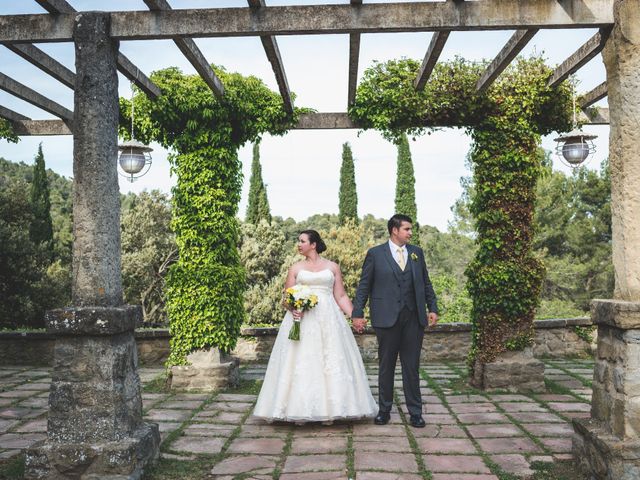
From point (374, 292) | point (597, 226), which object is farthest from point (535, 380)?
point (597, 226)

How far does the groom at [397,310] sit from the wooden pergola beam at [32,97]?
14.6 ft

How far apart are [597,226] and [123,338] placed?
25.8 m

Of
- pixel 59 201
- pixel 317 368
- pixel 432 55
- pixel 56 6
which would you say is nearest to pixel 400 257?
pixel 317 368

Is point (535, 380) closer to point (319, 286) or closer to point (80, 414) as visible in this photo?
point (319, 286)

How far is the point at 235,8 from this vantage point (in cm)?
428

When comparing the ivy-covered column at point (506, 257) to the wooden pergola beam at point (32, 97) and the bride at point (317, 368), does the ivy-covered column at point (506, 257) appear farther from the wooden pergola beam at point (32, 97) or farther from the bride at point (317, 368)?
the wooden pergola beam at point (32, 97)

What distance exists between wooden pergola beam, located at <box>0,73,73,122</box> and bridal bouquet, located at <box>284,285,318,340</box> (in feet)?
12.7

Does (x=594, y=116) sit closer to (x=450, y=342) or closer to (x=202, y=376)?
(x=450, y=342)

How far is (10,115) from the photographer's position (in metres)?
7.43

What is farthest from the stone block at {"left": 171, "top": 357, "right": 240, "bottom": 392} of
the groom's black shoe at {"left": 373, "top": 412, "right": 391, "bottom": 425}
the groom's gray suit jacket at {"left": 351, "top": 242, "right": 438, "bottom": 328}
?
the groom's gray suit jacket at {"left": 351, "top": 242, "right": 438, "bottom": 328}

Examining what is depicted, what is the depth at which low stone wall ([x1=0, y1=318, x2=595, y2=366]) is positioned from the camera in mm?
8766

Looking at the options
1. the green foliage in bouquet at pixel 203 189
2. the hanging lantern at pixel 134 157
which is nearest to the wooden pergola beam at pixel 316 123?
the green foliage in bouquet at pixel 203 189

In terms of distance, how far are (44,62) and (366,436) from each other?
474 cm

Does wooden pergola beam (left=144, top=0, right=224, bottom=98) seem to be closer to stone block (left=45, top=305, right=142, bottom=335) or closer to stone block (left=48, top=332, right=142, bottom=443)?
stone block (left=45, top=305, right=142, bottom=335)
